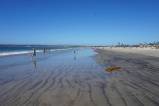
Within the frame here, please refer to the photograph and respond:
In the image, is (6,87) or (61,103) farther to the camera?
(6,87)

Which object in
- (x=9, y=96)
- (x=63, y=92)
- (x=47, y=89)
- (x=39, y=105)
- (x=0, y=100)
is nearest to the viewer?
(x=39, y=105)

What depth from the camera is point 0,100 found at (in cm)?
687

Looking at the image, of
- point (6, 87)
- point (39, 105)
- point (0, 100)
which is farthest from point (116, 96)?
point (6, 87)

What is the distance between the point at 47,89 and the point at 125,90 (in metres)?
2.85

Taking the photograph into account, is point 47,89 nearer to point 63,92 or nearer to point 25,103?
point 63,92

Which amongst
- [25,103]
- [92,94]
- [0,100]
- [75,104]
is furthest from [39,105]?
[92,94]

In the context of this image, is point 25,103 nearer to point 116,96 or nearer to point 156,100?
point 116,96

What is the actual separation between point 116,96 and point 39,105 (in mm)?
2443

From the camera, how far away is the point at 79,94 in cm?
764

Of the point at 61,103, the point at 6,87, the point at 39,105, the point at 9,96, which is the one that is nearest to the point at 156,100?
the point at 61,103

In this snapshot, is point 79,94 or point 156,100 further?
point 79,94

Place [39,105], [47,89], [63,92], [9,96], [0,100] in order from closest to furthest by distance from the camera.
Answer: [39,105]
[0,100]
[9,96]
[63,92]
[47,89]

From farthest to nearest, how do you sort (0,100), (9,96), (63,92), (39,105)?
(63,92)
(9,96)
(0,100)
(39,105)

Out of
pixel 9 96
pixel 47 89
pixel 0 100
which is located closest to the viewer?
pixel 0 100
